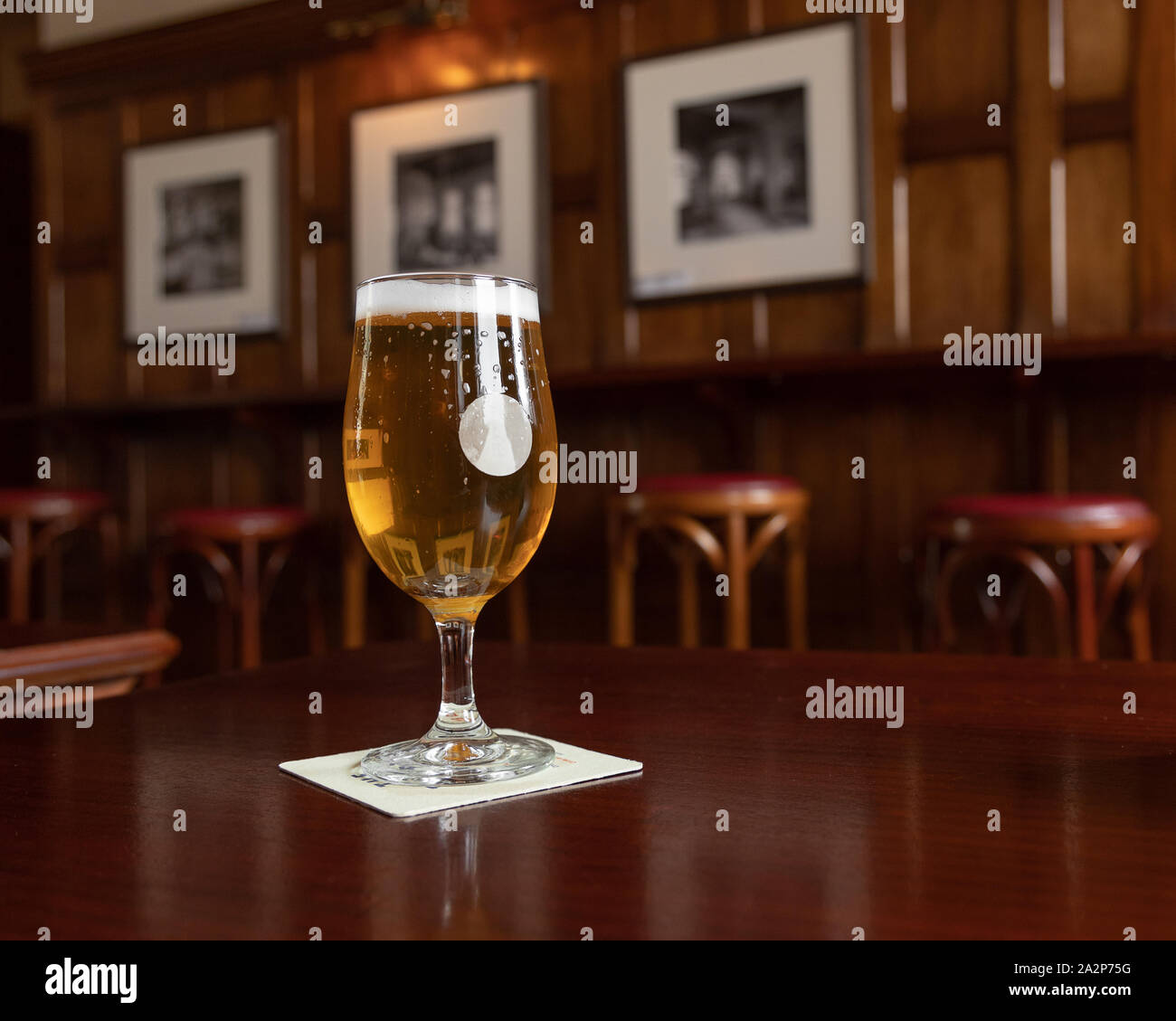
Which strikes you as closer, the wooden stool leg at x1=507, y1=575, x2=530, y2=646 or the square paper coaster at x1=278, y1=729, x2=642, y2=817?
the square paper coaster at x1=278, y1=729, x2=642, y2=817

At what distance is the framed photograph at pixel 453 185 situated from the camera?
3809 millimetres

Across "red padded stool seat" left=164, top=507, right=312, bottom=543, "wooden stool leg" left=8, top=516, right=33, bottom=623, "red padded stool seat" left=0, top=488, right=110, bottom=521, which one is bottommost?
"wooden stool leg" left=8, top=516, right=33, bottom=623

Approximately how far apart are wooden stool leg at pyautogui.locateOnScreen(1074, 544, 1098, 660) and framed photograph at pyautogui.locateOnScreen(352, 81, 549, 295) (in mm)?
1994

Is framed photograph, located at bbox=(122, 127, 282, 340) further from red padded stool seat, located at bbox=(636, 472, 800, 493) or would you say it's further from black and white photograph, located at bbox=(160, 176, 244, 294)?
red padded stool seat, located at bbox=(636, 472, 800, 493)

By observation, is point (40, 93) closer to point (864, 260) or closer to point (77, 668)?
point (864, 260)

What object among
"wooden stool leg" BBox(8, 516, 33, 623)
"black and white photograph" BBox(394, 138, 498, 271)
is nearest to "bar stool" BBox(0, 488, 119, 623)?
"wooden stool leg" BBox(8, 516, 33, 623)

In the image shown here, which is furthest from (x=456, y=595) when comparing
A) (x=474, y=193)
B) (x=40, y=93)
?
(x=40, y=93)

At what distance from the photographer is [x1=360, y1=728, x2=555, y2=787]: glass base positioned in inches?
20.2

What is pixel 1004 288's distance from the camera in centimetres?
319

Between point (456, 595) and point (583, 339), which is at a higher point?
point (583, 339)

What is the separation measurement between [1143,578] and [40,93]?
15.5 ft

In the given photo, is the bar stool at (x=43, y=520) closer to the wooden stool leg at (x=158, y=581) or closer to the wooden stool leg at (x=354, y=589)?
the wooden stool leg at (x=158, y=581)

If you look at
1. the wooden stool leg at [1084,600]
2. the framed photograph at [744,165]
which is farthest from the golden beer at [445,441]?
the framed photograph at [744,165]
